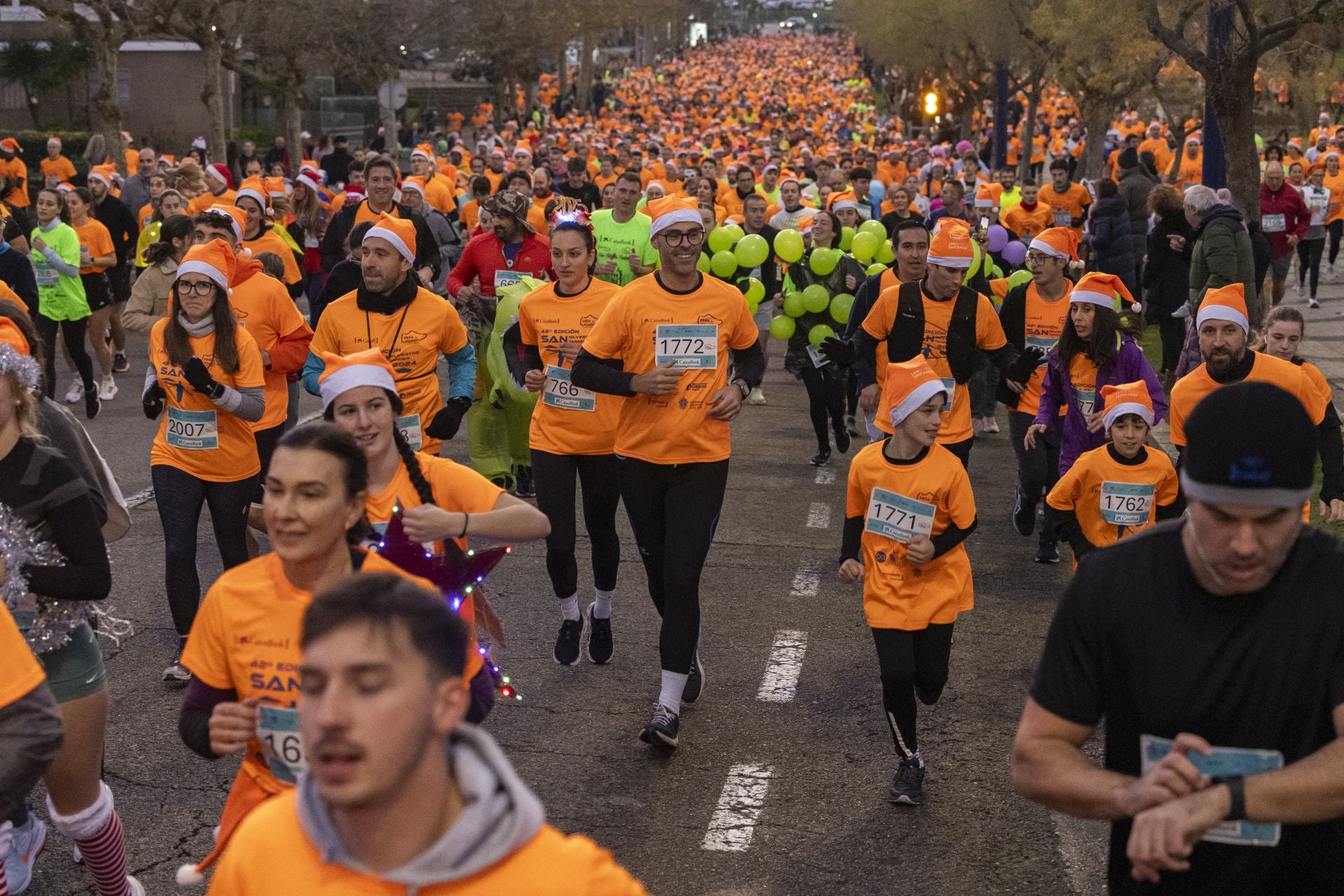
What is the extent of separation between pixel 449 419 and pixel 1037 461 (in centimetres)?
380

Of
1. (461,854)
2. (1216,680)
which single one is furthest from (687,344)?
(461,854)

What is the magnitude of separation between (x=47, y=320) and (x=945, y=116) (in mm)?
51205

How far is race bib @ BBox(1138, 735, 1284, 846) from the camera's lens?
9.25ft

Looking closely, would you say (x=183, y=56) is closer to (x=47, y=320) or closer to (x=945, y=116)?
(x=945, y=116)

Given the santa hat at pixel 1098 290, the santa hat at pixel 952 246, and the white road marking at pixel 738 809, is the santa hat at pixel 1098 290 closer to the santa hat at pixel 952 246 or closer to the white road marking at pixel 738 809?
the santa hat at pixel 952 246

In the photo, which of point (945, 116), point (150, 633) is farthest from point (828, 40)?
point (150, 633)

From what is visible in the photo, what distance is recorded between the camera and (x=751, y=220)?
15.5 m

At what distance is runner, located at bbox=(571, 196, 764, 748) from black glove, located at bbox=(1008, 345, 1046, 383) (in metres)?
2.49

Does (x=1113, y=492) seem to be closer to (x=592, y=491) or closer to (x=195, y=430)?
(x=592, y=491)

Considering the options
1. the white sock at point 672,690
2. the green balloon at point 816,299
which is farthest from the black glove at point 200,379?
the green balloon at point 816,299

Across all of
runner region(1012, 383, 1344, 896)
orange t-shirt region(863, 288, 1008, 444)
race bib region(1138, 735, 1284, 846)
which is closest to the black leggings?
orange t-shirt region(863, 288, 1008, 444)

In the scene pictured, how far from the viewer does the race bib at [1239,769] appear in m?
2.82

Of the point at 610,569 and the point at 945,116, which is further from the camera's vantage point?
the point at 945,116

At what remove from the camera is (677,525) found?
678 centimetres
